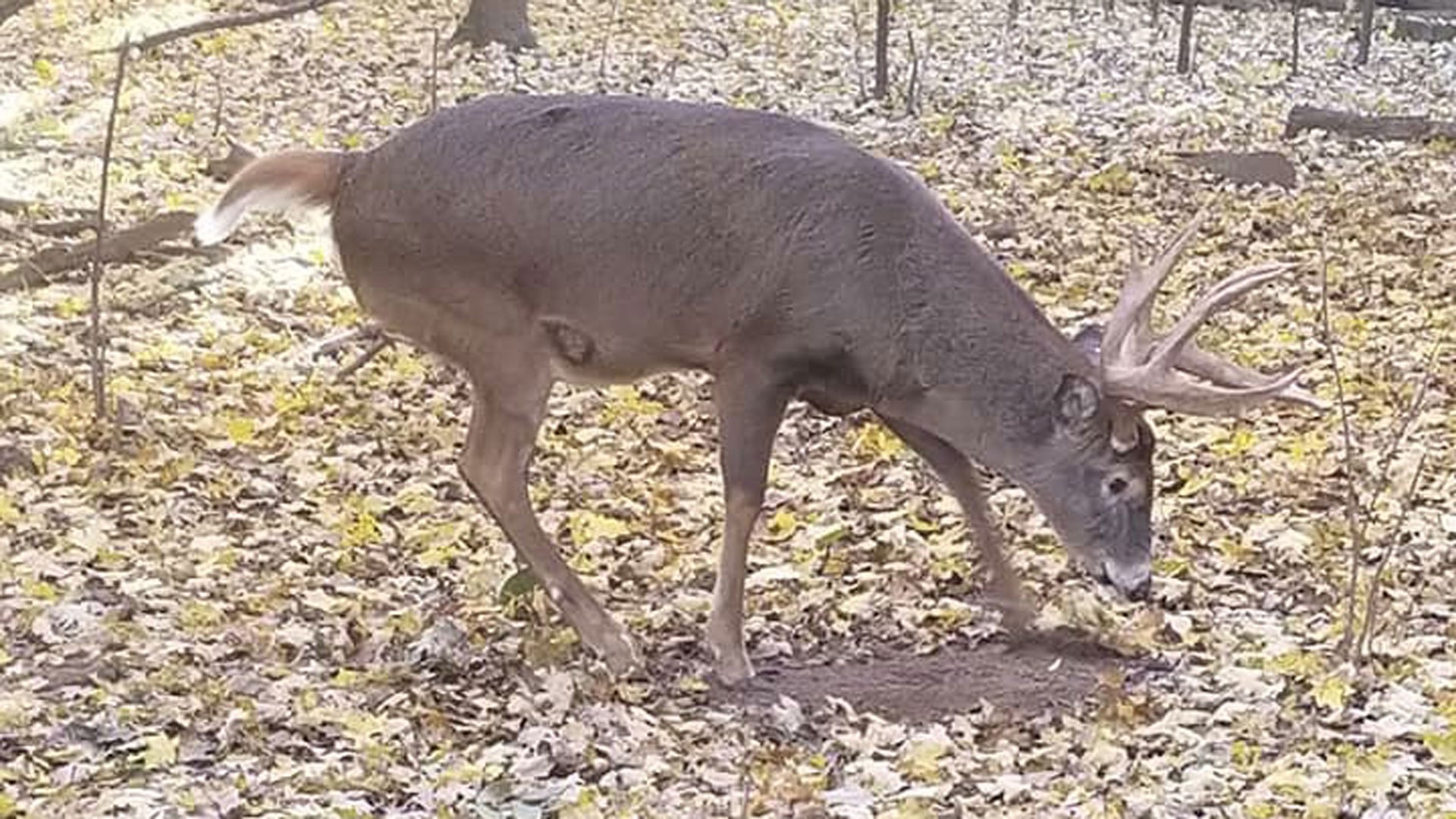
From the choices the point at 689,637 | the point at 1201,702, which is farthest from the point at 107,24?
the point at 1201,702

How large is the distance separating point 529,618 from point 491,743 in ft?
3.44

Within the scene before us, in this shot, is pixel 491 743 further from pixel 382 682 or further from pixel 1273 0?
pixel 1273 0

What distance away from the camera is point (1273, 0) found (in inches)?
854

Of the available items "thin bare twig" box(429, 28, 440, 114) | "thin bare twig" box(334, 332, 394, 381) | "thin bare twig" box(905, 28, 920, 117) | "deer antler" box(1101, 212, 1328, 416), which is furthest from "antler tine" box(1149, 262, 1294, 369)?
"thin bare twig" box(905, 28, 920, 117)

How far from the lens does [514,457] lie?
625 cm

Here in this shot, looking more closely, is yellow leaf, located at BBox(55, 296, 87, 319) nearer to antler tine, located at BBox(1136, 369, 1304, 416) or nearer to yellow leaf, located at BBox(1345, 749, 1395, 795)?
antler tine, located at BBox(1136, 369, 1304, 416)

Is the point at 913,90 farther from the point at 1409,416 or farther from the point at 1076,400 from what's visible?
the point at 1076,400

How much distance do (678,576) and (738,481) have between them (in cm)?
89

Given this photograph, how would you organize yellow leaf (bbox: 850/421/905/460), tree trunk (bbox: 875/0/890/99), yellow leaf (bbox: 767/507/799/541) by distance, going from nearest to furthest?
yellow leaf (bbox: 767/507/799/541) → yellow leaf (bbox: 850/421/905/460) → tree trunk (bbox: 875/0/890/99)

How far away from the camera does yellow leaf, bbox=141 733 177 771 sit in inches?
199

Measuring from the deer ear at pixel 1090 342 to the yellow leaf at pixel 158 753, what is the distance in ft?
8.48

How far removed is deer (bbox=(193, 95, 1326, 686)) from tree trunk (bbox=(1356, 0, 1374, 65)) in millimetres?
13209

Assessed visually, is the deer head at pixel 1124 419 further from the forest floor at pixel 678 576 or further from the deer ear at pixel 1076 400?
the forest floor at pixel 678 576

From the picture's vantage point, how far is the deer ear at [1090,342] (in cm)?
593
